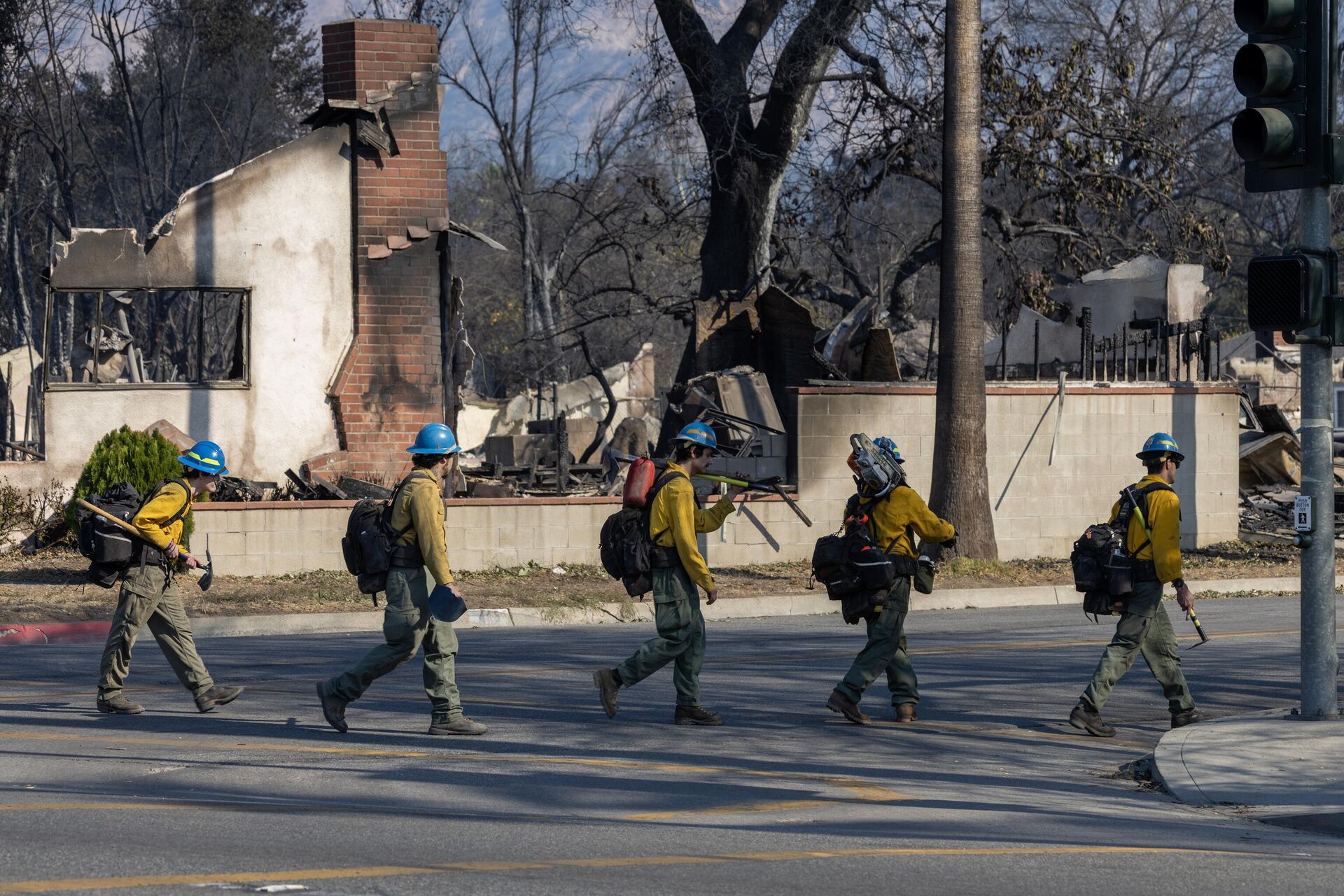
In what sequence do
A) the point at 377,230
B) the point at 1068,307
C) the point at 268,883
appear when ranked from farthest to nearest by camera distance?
1. the point at 1068,307
2. the point at 377,230
3. the point at 268,883

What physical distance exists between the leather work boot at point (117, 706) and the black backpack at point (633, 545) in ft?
9.61

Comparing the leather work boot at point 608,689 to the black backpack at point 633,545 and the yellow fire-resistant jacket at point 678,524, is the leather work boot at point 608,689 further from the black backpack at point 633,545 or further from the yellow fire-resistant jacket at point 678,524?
the yellow fire-resistant jacket at point 678,524

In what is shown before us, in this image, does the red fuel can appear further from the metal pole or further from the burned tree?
the burned tree

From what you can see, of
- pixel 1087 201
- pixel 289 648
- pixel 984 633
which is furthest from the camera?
pixel 1087 201

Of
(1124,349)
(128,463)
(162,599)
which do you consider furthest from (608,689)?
(1124,349)

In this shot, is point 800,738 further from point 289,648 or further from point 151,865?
point 289,648

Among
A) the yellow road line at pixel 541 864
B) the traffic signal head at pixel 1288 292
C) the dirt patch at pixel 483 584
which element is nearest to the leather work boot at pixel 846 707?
the yellow road line at pixel 541 864

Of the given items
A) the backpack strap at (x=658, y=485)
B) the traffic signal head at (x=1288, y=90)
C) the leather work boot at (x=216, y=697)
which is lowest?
the leather work boot at (x=216, y=697)

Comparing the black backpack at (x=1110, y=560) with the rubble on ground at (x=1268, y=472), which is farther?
the rubble on ground at (x=1268, y=472)

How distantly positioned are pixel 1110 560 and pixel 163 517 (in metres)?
5.62

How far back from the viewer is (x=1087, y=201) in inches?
999

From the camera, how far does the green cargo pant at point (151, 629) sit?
9555mm

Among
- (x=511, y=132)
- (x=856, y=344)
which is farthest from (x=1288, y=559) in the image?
(x=511, y=132)

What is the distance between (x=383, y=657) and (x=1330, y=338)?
5.66 m
